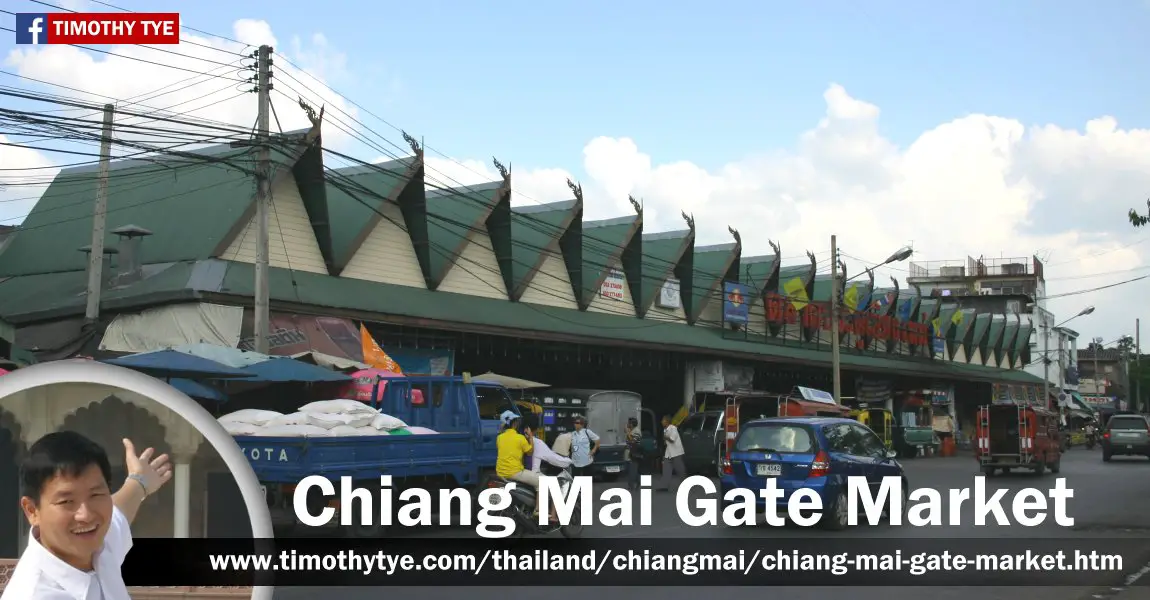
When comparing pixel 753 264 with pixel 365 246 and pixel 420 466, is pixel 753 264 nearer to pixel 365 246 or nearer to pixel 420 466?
pixel 365 246

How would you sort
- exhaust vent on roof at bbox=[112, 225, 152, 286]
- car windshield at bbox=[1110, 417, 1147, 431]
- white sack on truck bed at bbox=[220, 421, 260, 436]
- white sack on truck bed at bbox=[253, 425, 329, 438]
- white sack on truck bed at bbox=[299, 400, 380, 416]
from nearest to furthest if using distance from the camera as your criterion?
white sack on truck bed at bbox=[253, 425, 329, 438], white sack on truck bed at bbox=[220, 421, 260, 436], white sack on truck bed at bbox=[299, 400, 380, 416], exhaust vent on roof at bbox=[112, 225, 152, 286], car windshield at bbox=[1110, 417, 1147, 431]

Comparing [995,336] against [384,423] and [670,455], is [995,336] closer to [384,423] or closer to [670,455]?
[670,455]

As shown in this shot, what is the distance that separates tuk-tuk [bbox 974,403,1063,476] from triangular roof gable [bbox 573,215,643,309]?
12910mm

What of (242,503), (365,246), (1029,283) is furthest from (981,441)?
(1029,283)

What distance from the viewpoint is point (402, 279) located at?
3019 cm

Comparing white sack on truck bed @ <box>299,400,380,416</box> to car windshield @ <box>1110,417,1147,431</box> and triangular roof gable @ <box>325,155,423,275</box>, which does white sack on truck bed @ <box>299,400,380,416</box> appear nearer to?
triangular roof gable @ <box>325,155,423,275</box>

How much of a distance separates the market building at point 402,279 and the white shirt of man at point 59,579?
17.1 meters

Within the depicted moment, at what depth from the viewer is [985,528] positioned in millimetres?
15812

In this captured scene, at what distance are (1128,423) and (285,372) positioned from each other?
36.3 metres

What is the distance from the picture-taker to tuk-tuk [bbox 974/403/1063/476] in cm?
3003

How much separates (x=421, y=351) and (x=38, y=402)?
26034mm

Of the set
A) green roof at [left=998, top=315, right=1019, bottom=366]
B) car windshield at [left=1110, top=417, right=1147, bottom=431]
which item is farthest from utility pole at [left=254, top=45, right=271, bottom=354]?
green roof at [left=998, top=315, right=1019, bottom=366]

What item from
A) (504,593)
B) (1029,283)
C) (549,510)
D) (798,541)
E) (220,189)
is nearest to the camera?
(504,593)

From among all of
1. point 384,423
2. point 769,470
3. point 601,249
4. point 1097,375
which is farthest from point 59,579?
point 1097,375
